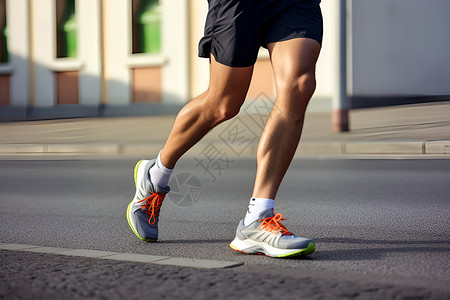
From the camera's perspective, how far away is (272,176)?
3.24 meters

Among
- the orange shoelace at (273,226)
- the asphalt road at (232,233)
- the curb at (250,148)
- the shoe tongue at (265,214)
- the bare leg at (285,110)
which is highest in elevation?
the bare leg at (285,110)

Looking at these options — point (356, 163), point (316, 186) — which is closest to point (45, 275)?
point (316, 186)

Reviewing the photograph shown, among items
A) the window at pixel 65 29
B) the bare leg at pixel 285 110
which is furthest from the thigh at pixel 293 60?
the window at pixel 65 29

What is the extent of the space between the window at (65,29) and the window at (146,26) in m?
2.21

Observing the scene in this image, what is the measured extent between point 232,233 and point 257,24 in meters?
1.23

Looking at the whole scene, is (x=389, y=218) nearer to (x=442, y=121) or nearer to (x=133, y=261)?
(x=133, y=261)

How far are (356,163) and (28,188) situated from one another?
3826mm

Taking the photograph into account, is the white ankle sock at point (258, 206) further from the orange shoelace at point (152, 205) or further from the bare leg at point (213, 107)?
the orange shoelace at point (152, 205)

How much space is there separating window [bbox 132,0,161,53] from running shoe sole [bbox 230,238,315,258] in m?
16.8

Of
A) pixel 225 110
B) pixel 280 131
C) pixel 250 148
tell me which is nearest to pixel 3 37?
pixel 250 148

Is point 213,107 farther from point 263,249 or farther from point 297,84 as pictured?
point 263,249

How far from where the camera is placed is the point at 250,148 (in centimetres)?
1066

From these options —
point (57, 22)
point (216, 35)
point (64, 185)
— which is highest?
point (57, 22)

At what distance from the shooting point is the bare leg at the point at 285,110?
3.22 meters
